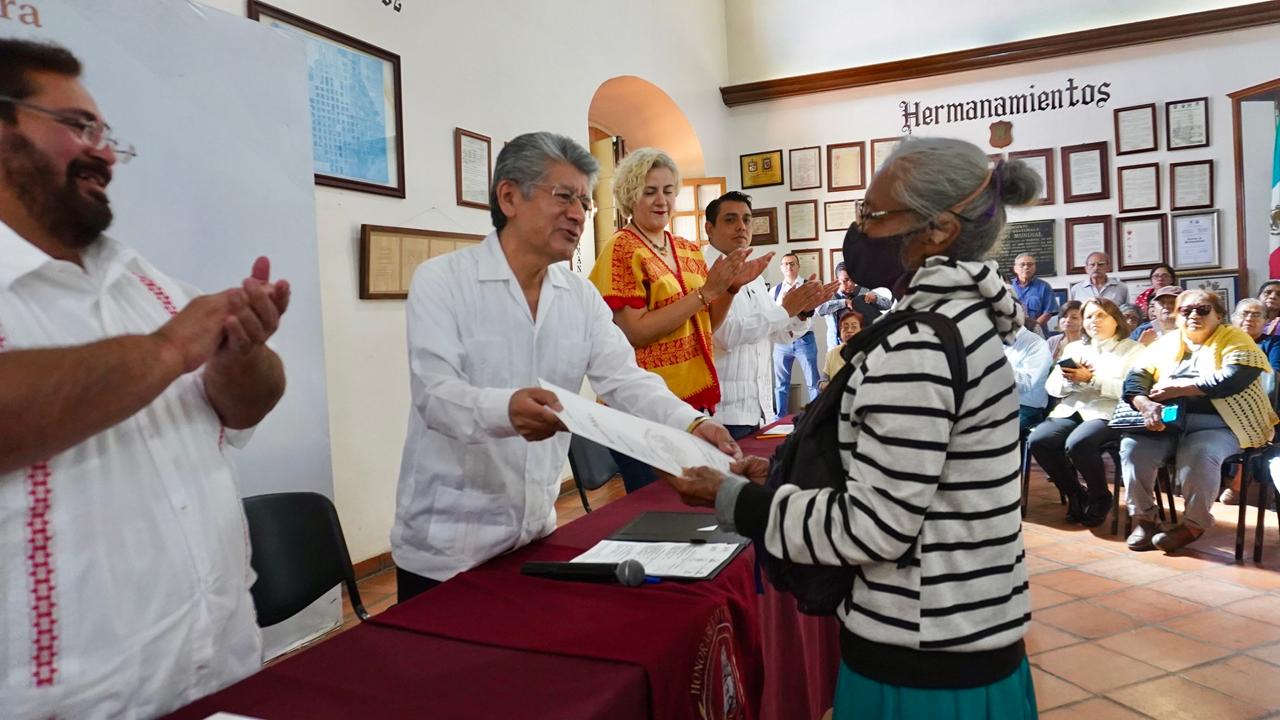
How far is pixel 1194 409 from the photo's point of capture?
167 inches

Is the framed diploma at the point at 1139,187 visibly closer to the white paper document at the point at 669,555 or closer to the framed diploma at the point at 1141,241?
the framed diploma at the point at 1141,241

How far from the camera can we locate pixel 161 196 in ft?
7.53

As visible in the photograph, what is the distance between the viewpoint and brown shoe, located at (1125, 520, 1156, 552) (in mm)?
4207

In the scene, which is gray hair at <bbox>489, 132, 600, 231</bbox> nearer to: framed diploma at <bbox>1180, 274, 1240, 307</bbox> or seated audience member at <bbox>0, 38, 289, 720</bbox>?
seated audience member at <bbox>0, 38, 289, 720</bbox>

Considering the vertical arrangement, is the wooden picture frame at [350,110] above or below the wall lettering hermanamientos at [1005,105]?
below

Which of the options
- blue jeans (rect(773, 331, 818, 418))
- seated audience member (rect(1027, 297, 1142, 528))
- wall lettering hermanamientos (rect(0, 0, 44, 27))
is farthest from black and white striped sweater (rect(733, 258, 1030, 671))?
blue jeans (rect(773, 331, 818, 418))

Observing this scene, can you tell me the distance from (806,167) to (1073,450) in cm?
461

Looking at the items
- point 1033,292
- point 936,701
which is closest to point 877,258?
point 936,701

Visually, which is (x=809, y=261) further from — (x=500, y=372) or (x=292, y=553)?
(x=292, y=553)

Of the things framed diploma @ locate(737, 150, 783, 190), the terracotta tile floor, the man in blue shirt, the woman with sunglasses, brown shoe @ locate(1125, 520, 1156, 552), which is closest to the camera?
the terracotta tile floor

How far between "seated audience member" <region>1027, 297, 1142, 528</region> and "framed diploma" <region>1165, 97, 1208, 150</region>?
3519mm

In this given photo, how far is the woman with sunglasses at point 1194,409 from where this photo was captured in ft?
13.2

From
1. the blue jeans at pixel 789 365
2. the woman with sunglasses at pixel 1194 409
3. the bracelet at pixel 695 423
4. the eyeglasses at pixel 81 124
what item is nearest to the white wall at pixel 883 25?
the blue jeans at pixel 789 365

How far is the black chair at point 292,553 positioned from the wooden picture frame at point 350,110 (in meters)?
2.02
